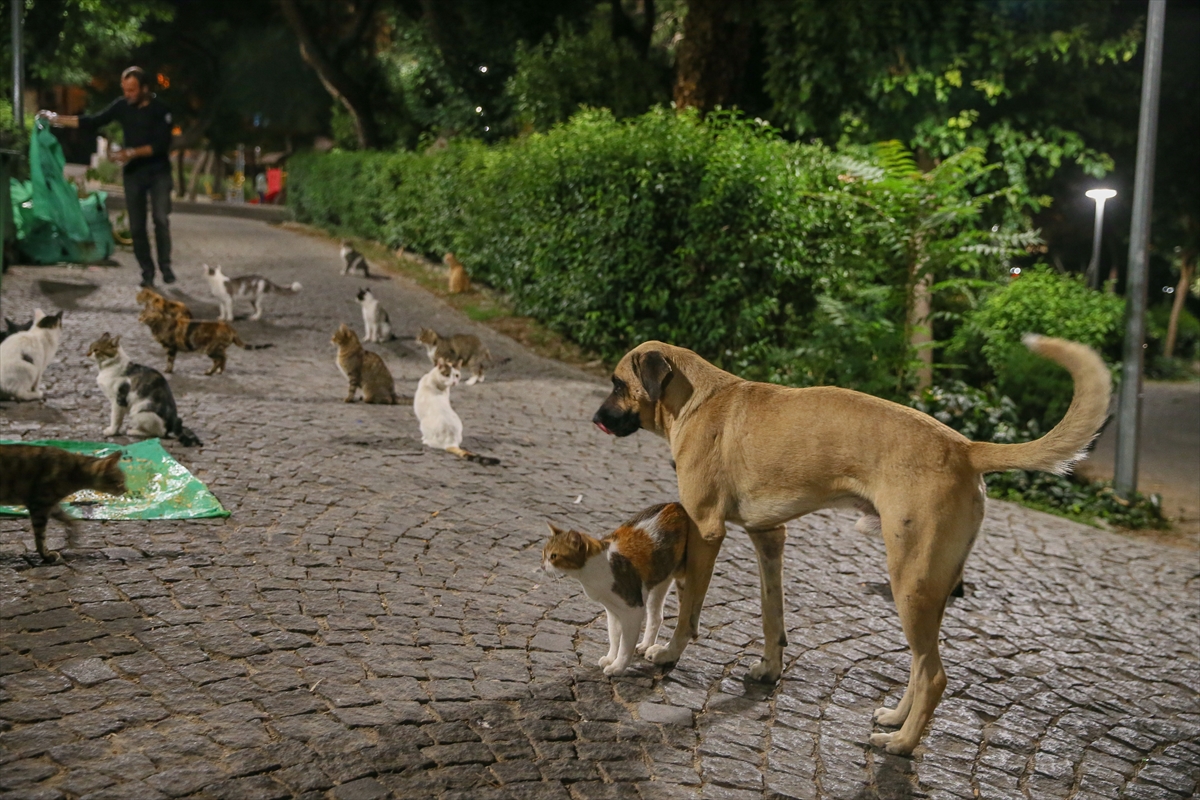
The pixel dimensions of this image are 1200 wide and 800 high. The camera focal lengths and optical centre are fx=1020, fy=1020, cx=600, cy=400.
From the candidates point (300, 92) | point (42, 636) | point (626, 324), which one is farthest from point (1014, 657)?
point (300, 92)

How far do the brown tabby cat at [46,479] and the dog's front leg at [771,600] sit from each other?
3.35 metres

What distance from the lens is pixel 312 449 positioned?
796cm

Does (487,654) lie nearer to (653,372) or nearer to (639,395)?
(639,395)

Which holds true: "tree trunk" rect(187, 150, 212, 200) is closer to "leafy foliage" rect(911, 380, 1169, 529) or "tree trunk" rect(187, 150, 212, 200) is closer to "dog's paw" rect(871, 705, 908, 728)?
"leafy foliage" rect(911, 380, 1169, 529)

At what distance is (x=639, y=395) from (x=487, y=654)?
1448 millimetres

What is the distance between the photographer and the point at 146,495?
6.47 metres

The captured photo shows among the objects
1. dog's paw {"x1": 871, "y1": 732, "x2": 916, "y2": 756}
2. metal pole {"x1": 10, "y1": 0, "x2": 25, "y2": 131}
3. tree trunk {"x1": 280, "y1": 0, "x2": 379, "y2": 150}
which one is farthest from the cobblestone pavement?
tree trunk {"x1": 280, "y1": 0, "x2": 379, "y2": 150}

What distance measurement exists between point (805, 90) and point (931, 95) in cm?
200

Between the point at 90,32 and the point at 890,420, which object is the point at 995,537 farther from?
the point at 90,32

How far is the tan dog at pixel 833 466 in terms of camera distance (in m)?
3.90

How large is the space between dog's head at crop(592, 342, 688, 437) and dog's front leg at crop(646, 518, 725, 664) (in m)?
0.55

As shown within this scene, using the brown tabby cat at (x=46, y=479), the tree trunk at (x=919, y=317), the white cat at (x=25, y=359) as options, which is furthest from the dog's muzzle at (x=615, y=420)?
the tree trunk at (x=919, y=317)

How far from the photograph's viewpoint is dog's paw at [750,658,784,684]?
16.0 ft

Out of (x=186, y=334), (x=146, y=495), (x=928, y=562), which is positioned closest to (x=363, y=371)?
(x=186, y=334)
